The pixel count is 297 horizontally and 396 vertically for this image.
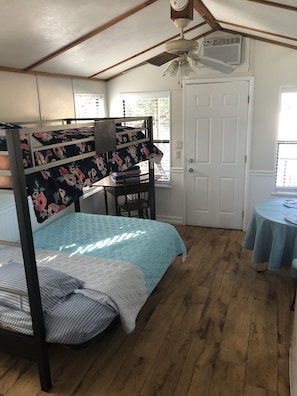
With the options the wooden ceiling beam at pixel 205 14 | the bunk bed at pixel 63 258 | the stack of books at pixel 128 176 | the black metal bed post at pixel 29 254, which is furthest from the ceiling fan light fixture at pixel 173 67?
the stack of books at pixel 128 176

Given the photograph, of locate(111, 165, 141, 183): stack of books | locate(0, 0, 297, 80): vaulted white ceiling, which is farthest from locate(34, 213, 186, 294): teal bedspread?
locate(0, 0, 297, 80): vaulted white ceiling

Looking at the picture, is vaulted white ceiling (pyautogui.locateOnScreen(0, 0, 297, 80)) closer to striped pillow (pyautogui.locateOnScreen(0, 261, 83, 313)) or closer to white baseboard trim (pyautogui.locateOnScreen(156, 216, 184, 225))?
striped pillow (pyautogui.locateOnScreen(0, 261, 83, 313))

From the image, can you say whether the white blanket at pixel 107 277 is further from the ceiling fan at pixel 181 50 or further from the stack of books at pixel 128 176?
the stack of books at pixel 128 176

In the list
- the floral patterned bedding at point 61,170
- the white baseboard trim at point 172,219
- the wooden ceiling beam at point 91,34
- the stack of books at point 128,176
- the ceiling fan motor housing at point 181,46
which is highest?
the wooden ceiling beam at point 91,34

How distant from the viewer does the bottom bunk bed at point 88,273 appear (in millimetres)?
2176

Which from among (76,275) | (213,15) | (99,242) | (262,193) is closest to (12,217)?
(99,242)

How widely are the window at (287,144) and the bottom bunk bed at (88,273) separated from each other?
203 centimetres

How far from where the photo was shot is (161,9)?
2977 mm

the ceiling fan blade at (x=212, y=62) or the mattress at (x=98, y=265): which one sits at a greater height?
the ceiling fan blade at (x=212, y=62)

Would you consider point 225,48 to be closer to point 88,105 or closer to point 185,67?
point 88,105

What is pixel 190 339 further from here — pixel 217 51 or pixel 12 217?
pixel 217 51

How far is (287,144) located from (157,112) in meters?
1.95

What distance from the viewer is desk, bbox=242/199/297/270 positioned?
3.21m

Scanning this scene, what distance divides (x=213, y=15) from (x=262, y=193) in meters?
2.47
